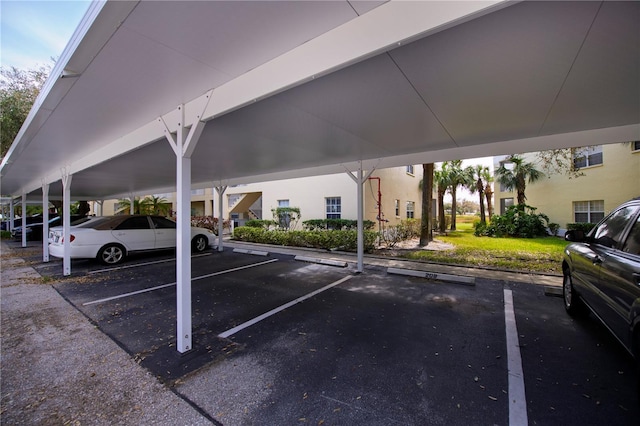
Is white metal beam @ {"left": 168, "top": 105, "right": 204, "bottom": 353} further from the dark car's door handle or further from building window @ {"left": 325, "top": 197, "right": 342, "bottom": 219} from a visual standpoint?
building window @ {"left": 325, "top": 197, "right": 342, "bottom": 219}

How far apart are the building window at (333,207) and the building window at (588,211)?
12.9 meters

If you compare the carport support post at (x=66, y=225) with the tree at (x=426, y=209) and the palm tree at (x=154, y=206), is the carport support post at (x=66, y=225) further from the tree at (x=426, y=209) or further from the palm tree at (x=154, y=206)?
the palm tree at (x=154, y=206)

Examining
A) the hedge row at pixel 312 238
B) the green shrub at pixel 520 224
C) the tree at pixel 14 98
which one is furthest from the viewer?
the green shrub at pixel 520 224

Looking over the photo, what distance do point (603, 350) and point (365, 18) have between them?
4.36 metres

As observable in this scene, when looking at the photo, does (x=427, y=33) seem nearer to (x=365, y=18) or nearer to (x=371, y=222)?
(x=365, y=18)

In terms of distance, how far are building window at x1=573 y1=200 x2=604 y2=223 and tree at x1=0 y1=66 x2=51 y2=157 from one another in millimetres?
24501

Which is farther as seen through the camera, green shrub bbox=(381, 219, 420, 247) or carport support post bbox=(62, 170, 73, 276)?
green shrub bbox=(381, 219, 420, 247)

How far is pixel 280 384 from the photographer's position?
2.52 meters

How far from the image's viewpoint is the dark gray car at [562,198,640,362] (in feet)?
6.81

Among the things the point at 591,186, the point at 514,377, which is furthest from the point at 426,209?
the point at 514,377

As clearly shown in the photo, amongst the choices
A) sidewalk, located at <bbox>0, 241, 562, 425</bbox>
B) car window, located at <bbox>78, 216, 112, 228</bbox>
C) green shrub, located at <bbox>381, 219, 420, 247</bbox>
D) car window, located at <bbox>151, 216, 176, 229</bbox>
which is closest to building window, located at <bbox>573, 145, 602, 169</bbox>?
green shrub, located at <bbox>381, 219, 420, 247</bbox>

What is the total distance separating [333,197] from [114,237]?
9318mm

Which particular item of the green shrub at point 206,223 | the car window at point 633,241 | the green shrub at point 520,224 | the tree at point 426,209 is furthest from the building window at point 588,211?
the green shrub at point 206,223

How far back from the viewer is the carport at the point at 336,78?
1.78m
